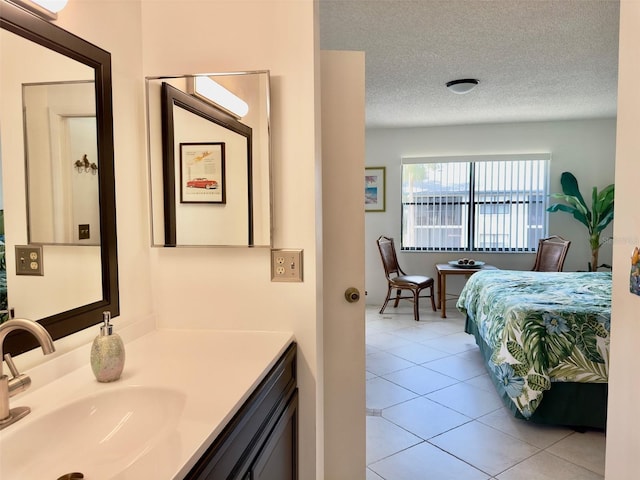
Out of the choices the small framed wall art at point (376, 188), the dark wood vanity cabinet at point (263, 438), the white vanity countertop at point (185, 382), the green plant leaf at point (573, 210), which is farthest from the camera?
the small framed wall art at point (376, 188)

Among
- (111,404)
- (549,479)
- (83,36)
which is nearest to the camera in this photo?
(111,404)

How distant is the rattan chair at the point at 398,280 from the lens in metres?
5.40

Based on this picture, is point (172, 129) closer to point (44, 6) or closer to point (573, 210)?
point (44, 6)

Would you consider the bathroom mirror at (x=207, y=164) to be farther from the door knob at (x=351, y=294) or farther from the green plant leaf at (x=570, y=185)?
the green plant leaf at (x=570, y=185)

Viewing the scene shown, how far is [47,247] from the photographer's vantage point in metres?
1.22

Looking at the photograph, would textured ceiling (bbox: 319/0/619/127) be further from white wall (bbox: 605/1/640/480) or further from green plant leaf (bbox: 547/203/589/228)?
green plant leaf (bbox: 547/203/589/228)

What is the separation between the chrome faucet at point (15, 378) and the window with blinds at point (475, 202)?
5602mm

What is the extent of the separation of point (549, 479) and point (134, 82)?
2.64 m

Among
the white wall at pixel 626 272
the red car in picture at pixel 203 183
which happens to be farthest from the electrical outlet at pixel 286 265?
the white wall at pixel 626 272

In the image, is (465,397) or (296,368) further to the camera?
(465,397)

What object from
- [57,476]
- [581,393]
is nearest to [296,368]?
[57,476]

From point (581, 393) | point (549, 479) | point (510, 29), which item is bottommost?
point (549, 479)

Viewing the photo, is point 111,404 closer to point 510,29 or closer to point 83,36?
point 83,36

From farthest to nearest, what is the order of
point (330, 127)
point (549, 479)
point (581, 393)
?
point (581, 393) < point (549, 479) < point (330, 127)
